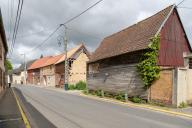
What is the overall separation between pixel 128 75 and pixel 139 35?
3.58 m

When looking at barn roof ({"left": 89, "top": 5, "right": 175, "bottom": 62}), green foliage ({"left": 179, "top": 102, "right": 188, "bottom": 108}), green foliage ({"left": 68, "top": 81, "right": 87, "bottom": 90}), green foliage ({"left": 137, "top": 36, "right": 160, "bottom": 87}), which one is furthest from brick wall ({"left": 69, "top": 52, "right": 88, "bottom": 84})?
green foliage ({"left": 179, "top": 102, "right": 188, "bottom": 108})

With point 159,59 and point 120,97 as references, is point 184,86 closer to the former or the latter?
point 159,59

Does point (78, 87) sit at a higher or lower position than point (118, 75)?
lower

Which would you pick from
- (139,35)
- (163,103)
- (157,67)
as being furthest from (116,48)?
(163,103)

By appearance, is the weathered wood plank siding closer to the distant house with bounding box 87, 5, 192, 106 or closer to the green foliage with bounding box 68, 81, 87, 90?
the distant house with bounding box 87, 5, 192, 106

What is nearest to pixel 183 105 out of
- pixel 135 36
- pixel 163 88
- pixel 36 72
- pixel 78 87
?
pixel 163 88

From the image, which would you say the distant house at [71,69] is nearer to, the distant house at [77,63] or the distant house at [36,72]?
the distant house at [77,63]

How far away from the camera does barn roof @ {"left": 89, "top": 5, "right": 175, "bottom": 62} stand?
75.1 feet

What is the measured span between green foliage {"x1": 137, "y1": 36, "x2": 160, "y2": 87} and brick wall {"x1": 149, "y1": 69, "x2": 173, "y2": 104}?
50 centimetres

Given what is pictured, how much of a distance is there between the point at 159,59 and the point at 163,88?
3.10 metres

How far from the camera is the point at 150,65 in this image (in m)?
21.2

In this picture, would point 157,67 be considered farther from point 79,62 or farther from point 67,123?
point 79,62

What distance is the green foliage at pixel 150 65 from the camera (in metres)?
20.8

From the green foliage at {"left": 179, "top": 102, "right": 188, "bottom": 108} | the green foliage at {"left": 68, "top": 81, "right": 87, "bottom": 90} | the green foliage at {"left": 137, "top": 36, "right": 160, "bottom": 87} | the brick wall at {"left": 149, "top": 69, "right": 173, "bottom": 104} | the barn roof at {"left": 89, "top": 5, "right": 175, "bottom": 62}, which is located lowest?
the green foliage at {"left": 68, "top": 81, "right": 87, "bottom": 90}
